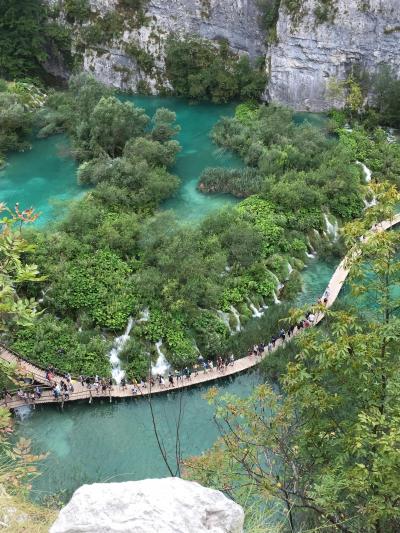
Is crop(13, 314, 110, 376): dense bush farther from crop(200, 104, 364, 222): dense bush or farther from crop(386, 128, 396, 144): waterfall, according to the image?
crop(386, 128, 396, 144): waterfall

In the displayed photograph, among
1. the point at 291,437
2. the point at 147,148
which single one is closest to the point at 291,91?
the point at 147,148

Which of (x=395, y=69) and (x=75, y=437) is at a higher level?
(x=395, y=69)

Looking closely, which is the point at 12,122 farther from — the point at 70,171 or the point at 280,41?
the point at 280,41

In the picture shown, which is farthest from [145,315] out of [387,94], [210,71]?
[210,71]

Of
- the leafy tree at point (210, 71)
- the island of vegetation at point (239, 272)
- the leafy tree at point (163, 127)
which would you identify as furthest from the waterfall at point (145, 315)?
A: the leafy tree at point (210, 71)

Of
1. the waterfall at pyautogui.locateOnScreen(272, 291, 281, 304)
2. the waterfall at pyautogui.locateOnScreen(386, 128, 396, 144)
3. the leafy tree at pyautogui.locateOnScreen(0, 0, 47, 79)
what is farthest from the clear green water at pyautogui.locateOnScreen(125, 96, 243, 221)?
the waterfall at pyautogui.locateOnScreen(386, 128, 396, 144)

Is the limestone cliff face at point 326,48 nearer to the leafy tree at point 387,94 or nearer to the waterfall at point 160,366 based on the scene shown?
the leafy tree at point 387,94

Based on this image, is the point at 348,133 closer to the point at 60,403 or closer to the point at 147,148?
the point at 147,148
